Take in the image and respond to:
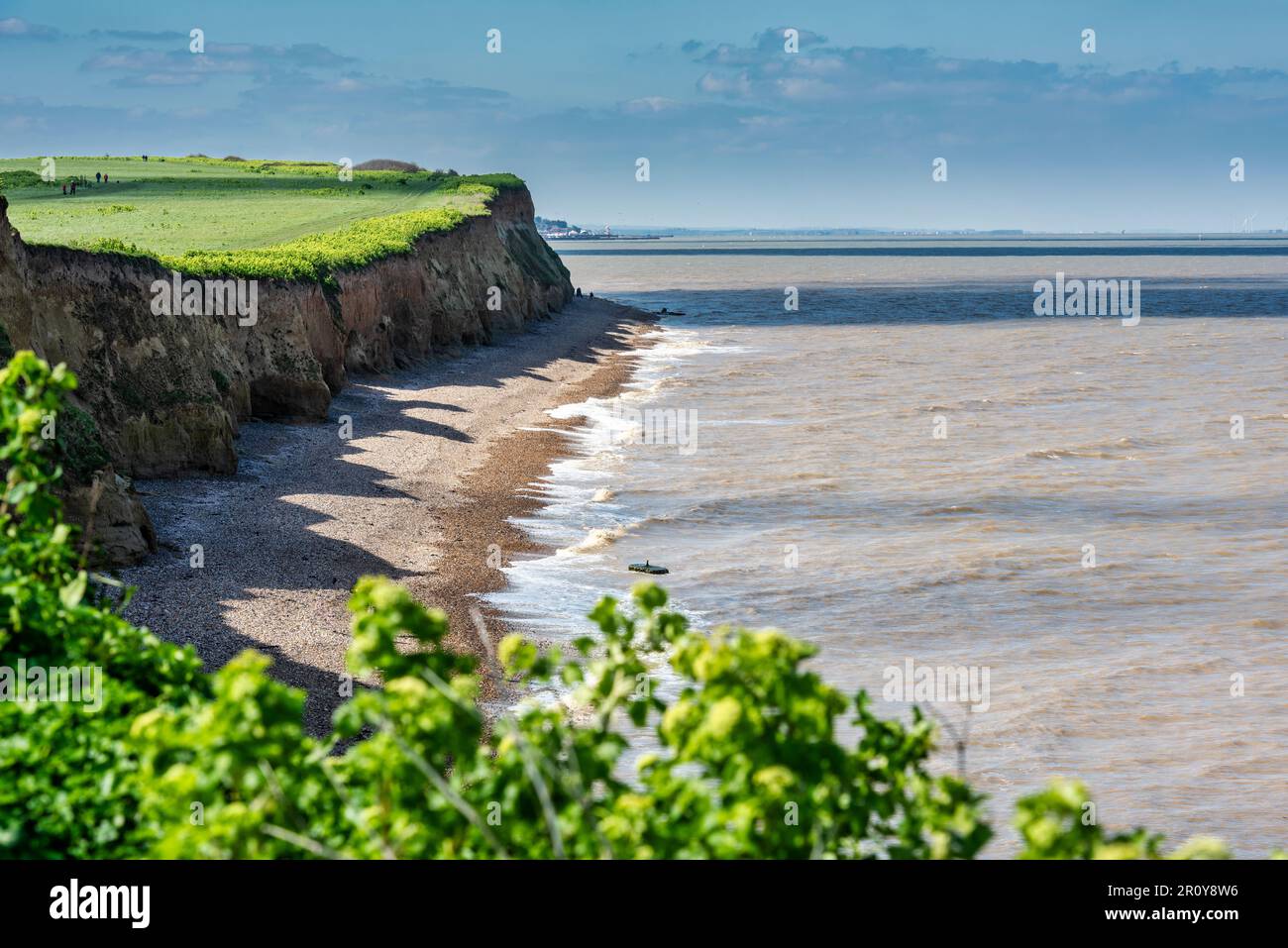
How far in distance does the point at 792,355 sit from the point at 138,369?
47755mm

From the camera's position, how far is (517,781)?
488 centimetres

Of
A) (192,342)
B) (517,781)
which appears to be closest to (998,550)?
(192,342)

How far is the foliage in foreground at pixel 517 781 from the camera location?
4430mm

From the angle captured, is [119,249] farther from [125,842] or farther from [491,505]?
[125,842]

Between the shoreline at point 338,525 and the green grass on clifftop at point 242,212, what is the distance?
4887mm

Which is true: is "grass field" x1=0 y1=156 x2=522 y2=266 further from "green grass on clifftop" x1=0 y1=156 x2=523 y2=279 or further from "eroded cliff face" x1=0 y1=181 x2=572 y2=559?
"eroded cliff face" x1=0 y1=181 x2=572 y2=559

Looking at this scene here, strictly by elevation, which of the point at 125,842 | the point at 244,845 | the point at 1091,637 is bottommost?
the point at 1091,637

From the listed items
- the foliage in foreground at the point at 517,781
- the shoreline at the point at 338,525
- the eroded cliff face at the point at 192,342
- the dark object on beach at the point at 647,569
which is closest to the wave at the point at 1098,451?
the shoreline at the point at 338,525

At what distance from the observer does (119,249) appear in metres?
26.8

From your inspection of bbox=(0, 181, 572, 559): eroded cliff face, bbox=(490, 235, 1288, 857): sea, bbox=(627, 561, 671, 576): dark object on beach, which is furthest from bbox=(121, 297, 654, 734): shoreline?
bbox=(627, 561, 671, 576): dark object on beach

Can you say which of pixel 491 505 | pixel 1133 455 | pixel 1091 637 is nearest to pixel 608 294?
pixel 1133 455

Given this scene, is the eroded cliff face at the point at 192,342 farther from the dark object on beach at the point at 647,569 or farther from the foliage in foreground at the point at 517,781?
the foliage in foreground at the point at 517,781

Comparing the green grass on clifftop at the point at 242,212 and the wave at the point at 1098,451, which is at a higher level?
the green grass on clifftop at the point at 242,212

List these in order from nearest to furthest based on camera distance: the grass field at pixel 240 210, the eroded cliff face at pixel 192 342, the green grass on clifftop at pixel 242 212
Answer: the eroded cliff face at pixel 192 342 < the green grass on clifftop at pixel 242 212 < the grass field at pixel 240 210
